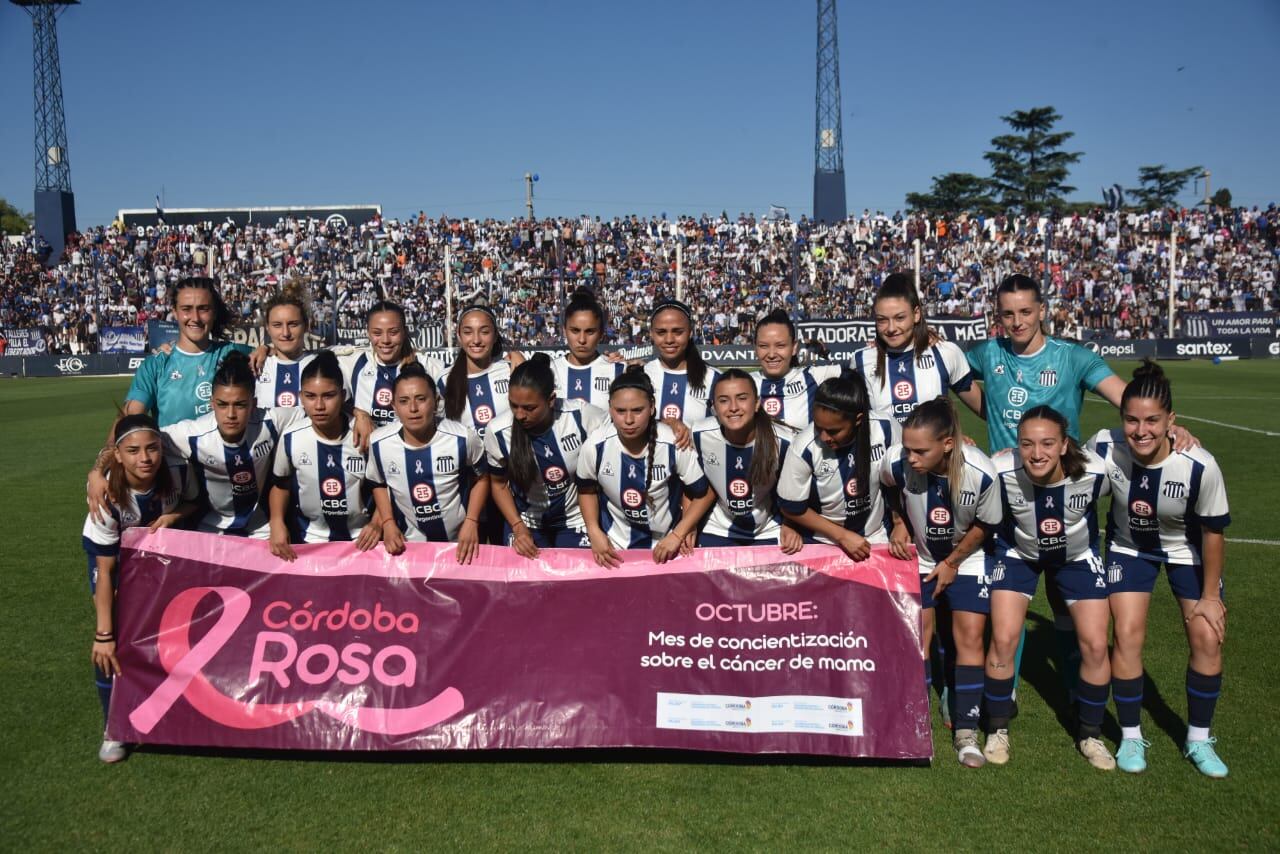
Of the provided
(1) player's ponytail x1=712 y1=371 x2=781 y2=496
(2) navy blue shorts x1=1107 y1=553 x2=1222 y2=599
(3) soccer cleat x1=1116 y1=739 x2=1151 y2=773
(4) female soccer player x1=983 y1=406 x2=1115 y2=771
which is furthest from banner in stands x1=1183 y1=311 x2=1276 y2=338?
(1) player's ponytail x1=712 y1=371 x2=781 y2=496

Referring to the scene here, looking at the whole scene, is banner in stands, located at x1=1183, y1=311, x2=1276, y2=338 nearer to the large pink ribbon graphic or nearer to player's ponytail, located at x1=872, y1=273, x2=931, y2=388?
player's ponytail, located at x1=872, y1=273, x2=931, y2=388

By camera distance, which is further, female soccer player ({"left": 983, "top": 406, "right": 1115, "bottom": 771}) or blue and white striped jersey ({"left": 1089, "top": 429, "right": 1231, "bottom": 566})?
female soccer player ({"left": 983, "top": 406, "right": 1115, "bottom": 771})

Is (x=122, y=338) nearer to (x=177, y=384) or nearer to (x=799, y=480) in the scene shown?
(x=177, y=384)

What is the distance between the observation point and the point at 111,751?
4062mm

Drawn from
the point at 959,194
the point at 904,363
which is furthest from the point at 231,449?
the point at 959,194

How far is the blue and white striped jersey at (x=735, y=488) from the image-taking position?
14.2 feet

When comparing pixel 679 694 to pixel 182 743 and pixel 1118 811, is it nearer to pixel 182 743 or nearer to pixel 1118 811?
pixel 1118 811

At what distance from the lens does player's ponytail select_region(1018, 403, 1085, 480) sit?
3.90 m

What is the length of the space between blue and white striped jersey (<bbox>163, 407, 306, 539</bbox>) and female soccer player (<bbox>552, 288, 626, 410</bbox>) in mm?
1562

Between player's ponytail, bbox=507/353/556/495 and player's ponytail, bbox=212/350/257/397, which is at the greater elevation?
player's ponytail, bbox=212/350/257/397

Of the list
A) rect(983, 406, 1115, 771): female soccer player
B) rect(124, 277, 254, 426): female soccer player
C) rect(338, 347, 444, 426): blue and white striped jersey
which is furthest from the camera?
rect(338, 347, 444, 426): blue and white striped jersey

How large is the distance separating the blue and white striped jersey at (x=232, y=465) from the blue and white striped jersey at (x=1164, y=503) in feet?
13.0

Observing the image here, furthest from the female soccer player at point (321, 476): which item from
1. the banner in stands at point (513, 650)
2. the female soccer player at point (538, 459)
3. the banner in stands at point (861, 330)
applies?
the banner in stands at point (861, 330)

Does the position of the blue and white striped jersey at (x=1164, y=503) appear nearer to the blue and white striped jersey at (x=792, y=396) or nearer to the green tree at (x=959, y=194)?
the blue and white striped jersey at (x=792, y=396)
